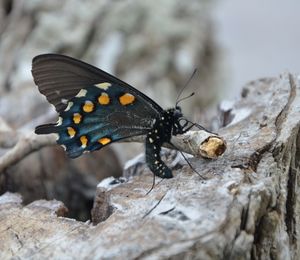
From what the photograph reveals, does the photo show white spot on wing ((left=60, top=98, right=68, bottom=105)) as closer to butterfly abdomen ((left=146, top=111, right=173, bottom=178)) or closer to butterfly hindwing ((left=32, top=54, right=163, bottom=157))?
butterfly hindwing ((left=32, top=54, right=163, bottom=157))

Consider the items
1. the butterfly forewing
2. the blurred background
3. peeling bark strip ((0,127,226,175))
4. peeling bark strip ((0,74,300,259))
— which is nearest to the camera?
peeling bark strip ((0,74,300,259))

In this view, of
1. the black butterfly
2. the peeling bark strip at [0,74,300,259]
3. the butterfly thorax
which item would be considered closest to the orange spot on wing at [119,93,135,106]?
the black butterfly

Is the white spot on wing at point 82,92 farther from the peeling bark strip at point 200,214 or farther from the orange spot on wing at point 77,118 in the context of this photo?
the peeling bark strip at point 200,214

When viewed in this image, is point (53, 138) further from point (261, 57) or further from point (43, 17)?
point (261, 57)

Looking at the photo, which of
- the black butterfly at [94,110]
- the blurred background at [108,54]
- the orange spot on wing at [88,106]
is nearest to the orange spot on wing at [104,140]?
the black butterfly at [94,110]

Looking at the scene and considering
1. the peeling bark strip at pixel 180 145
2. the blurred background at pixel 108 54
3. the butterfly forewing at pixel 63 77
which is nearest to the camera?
the peeling bark strip at pixel 180 145

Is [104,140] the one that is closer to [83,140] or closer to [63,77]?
[83,140]

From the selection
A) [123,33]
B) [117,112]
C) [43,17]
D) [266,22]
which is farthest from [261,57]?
[117,112]
